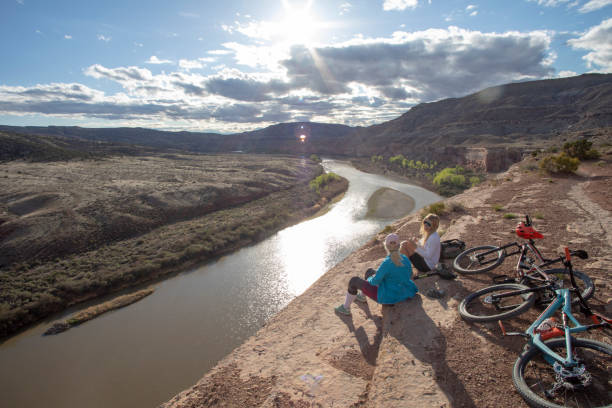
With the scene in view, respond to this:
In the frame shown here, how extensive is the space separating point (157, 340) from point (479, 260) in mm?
13465

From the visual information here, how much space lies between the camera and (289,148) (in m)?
142

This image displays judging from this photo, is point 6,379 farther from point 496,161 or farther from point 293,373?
point 496,161

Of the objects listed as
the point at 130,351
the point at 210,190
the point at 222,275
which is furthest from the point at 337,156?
the point at 130,351

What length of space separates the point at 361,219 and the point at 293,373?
85.9 feet

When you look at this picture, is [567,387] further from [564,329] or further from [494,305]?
[494,305]

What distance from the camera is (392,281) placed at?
618cm

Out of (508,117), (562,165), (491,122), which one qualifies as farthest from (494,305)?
(508,117)

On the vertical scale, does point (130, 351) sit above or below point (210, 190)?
below

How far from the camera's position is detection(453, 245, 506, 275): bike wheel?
291 inches

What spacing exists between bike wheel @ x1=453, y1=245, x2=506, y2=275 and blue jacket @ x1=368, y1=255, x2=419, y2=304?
2.41 m

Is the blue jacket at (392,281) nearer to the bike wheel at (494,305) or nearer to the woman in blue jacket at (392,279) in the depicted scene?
the woman in blue jacket at (392,279)

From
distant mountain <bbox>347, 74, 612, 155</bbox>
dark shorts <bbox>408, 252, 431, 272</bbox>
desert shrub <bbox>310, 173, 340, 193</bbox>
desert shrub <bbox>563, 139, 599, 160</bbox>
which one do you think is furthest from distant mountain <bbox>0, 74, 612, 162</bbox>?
dark shorts <bbox>408, 252, 431, 272</bbox>

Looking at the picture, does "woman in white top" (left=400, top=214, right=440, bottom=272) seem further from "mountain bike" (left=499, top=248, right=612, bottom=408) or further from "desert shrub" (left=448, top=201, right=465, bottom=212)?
"desert shrub" (left=448, top=201, right=465, bottom=212)

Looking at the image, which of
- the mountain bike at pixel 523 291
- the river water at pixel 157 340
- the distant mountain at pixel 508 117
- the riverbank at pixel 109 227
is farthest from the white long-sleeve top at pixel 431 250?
the distant mountain at pixel 508 117
